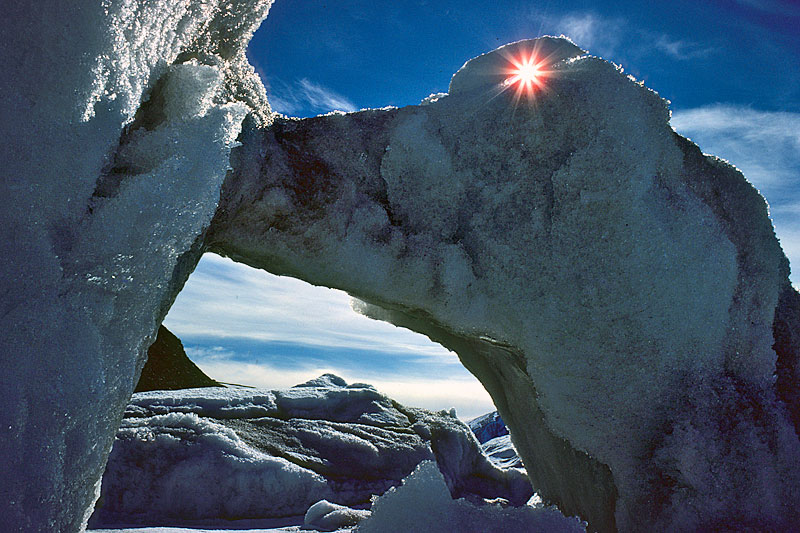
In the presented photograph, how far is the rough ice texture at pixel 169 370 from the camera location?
36.7 ft

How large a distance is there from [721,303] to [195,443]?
4.23 meters

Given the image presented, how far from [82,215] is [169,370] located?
1127 centimetres

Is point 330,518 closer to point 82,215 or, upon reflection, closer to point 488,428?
point 82,215

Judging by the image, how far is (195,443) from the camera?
4777mm

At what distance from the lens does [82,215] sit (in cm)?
157

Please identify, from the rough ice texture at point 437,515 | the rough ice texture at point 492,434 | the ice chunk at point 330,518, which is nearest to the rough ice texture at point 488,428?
the rough ice texture at point 492,434

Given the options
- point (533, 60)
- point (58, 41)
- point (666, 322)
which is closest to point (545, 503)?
point (666, 322)

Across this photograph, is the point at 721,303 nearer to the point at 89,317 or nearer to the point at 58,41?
the point at 89,317

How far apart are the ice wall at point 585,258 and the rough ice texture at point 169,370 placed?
9869mm

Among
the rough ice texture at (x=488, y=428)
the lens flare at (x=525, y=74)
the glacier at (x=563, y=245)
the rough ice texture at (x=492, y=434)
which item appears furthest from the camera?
the rough ice texture at (x=488, y=428)

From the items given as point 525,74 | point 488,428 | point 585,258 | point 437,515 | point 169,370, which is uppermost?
point 525,74

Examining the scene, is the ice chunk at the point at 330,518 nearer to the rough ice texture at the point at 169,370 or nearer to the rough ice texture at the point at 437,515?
the rough ice texture at the point at 437,515

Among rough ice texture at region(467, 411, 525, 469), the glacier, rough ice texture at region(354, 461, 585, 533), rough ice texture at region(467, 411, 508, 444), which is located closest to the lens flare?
the glacier

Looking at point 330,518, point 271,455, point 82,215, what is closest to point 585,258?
point 82,215
